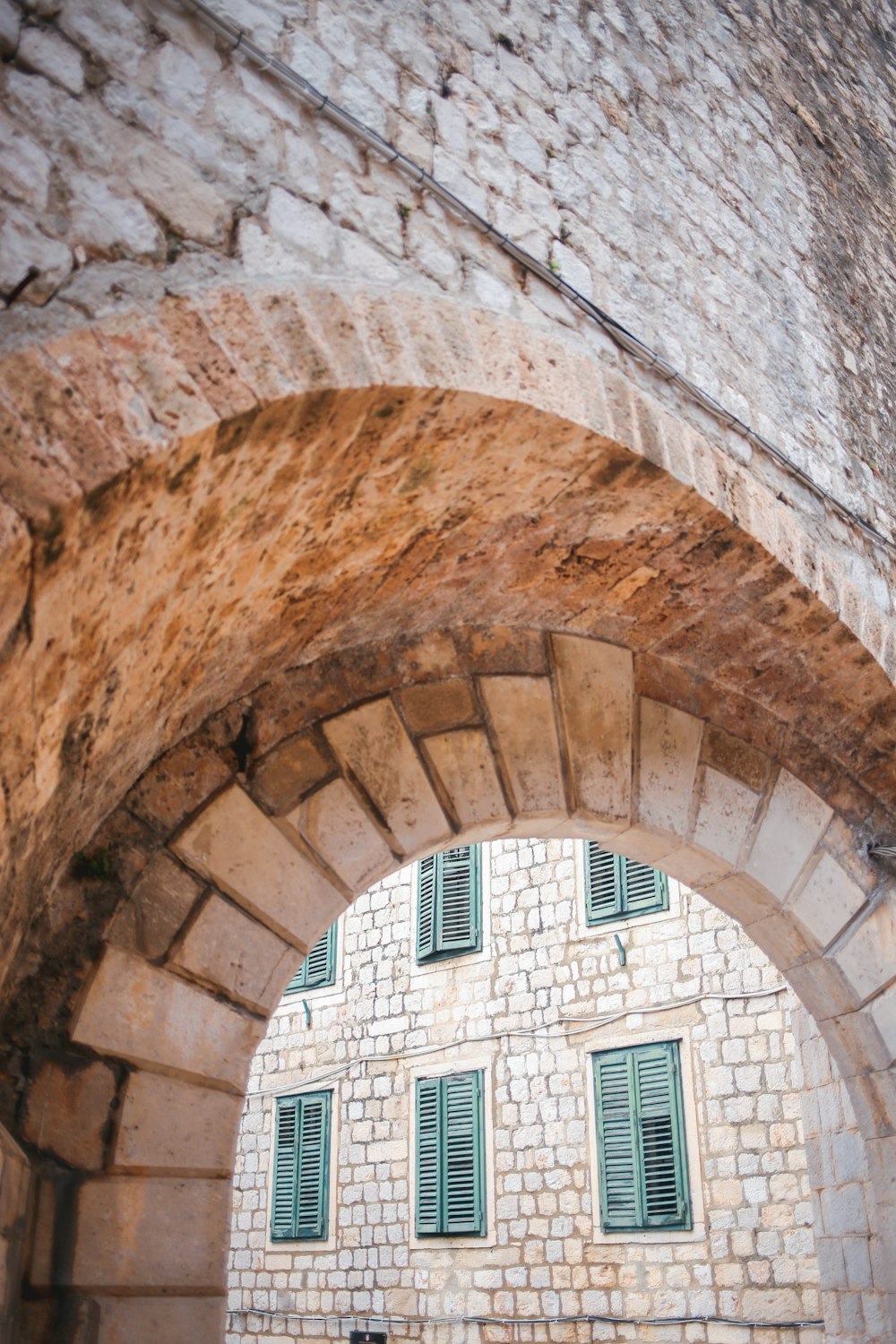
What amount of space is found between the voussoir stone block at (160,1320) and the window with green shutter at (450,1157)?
19.4 ft

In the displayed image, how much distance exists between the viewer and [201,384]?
1.94 m

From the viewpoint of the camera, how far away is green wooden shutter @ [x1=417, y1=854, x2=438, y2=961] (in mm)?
9211

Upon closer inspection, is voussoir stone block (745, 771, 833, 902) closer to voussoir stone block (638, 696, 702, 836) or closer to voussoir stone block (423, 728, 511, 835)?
voussoir stone block (638, 696, 702, 836)

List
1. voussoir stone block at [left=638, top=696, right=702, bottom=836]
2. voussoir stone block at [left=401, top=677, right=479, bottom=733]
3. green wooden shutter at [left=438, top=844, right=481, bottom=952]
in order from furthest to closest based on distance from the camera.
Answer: green wooden shutter at [left=438, top=844, right=481, bottom=952] → voussoir stone block at [left=638, top=696, right=702, bottom=836] → voussoir stone block at [left=401, top=677, right=479, bottom=733]

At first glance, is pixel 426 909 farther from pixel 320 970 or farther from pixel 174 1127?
pixel 174 1127

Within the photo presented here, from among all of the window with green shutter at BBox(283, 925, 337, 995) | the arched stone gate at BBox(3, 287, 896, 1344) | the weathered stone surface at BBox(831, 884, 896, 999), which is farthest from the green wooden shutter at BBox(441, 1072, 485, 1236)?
the weathered stone surface at BBox(831, 884, 896, 999)

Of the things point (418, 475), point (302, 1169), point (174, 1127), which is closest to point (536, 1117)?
point (302, 1169)

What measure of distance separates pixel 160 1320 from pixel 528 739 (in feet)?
5.97

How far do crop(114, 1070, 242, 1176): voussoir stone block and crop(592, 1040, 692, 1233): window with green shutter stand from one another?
5.25m

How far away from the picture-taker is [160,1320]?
8.34 feet

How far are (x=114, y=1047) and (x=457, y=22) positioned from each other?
8.76 ft

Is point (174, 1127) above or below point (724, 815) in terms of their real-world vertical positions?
below

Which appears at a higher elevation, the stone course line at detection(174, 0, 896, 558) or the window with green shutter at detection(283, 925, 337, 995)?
the stone course line at detection(174, 0, 896, 558)

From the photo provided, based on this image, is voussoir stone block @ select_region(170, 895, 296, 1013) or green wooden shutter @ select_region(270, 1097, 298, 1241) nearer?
voussoir stone block @ select_region(170, 895, 296, 1013)
